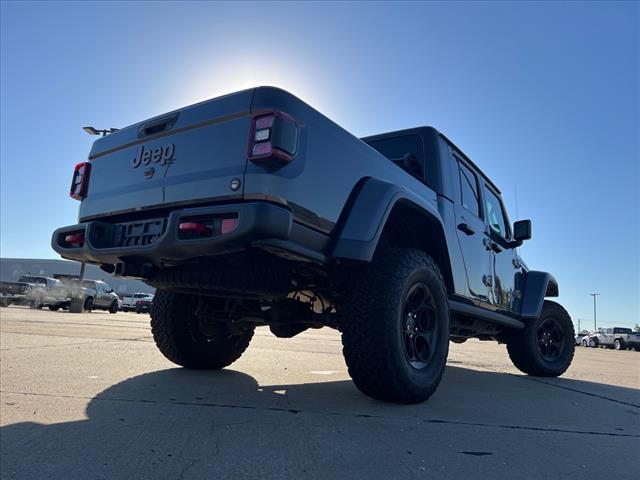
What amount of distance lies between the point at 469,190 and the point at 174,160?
122 inches

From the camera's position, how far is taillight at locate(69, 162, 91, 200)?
11.7 ft

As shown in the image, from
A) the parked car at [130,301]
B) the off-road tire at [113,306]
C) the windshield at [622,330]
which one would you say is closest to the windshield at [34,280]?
the off-road tire at [113,306]

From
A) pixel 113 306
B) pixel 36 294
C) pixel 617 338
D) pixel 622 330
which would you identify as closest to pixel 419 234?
pixel 36 294

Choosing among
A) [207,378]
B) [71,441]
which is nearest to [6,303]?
[207,378]

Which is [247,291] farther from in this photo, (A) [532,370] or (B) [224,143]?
(A) [532,370]

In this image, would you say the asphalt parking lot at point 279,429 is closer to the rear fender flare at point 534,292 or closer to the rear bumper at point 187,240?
the rear bumper at point 187,240

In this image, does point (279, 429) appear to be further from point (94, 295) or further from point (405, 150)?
point (94, 295)

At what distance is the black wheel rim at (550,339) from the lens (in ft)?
20.7

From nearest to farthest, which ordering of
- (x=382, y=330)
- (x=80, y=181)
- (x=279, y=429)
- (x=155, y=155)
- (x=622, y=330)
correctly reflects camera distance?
(x=279, y=429) → (x=382, y=330) → (x=155, y=155) → (x=80, y=181) → (x=622, y=330)

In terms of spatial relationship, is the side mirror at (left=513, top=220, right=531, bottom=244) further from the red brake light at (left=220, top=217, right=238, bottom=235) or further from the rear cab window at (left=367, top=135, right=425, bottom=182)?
the red brake light at (left=220, top=217, right=238, bottom=235)

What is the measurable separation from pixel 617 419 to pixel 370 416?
181 centimetres

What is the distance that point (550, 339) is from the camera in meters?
6.41

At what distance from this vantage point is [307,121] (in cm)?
278

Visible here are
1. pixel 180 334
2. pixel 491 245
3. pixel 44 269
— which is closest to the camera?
pixel 180 334
